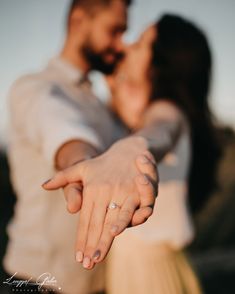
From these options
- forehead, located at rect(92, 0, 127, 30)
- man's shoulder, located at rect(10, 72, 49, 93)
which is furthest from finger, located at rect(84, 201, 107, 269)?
forehead, located at rect(92, 0, 127, 30)

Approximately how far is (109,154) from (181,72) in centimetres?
116

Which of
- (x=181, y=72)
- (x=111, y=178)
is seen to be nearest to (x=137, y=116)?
(x=181, y=72)

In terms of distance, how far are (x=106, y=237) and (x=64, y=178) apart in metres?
0.13

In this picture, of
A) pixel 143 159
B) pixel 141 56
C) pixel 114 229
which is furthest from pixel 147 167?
pixel 141 56

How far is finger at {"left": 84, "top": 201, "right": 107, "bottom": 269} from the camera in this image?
506 mm

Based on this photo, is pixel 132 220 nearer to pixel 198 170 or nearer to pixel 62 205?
pixel 62 205

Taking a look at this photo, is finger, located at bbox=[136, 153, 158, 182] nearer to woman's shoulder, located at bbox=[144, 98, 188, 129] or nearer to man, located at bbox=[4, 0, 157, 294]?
man, located at bbox=[4, 0, 157, 294]

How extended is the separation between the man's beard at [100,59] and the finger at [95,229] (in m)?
1.31

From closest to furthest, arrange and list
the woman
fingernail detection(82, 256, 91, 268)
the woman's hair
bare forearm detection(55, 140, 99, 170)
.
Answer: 1. fingernail detection(82, 256, 91, 268)
2. bare forearm detection(55, 140, 99, 170)
3. the woman
4. the woman's hair

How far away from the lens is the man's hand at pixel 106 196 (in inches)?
20.3

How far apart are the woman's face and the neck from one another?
0.28 m

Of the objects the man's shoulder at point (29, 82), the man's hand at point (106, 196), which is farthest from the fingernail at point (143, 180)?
the man's shoulder at point (29, 82)

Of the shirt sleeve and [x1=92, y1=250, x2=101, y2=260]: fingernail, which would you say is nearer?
[x1=92, y1=250, x2=101, y2=260]: fingernail

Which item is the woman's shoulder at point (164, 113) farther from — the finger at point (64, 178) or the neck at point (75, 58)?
the finger at point (64, 178)
